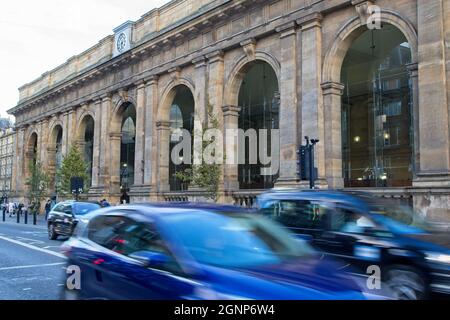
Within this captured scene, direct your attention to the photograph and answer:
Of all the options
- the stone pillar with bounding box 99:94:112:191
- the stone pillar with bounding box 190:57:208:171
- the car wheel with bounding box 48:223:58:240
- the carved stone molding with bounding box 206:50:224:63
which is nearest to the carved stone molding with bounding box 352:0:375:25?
the carved stone molding with bounding box 206:50:224:63

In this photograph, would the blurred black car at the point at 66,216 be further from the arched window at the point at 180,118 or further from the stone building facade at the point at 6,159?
the stone building facade at the point at 6,159

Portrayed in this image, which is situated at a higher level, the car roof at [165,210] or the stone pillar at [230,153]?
the stone pillar at [230,153]

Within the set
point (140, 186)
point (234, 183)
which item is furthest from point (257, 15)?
point (140, 186)

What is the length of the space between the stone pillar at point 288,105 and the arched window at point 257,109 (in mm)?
6051

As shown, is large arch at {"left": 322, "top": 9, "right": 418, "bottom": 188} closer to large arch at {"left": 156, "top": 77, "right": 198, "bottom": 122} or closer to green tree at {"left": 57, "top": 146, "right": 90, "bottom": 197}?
large arch at {"left": 156, "top": 77, "right": 198, "bottom": 122}

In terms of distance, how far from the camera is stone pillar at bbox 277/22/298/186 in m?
19.6

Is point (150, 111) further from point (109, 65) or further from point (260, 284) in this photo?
point (260, 284)

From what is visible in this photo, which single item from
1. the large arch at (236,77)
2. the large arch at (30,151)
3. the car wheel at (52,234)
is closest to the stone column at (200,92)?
the large arch at (236,77)

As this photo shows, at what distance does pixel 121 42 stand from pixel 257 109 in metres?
11.7

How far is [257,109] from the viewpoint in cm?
2823

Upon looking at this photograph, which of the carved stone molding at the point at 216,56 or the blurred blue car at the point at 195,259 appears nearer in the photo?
the blurred blue car at the point at 195,259

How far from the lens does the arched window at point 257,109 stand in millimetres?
27016

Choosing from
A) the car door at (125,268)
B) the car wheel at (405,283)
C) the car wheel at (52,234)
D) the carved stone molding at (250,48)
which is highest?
the carved stone molding at (250,48)

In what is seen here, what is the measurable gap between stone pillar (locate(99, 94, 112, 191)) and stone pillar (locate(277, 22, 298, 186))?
16153 millimetres
